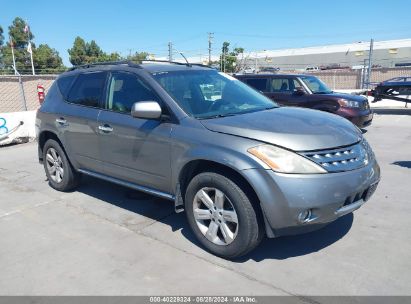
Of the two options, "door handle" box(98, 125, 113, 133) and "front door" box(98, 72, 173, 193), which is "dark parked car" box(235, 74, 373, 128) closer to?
"front door" box(98, 72, 173, 193)

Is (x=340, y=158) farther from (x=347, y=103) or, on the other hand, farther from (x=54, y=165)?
(x=347, y=103)

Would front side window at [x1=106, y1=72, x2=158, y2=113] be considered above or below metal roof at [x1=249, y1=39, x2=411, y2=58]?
below

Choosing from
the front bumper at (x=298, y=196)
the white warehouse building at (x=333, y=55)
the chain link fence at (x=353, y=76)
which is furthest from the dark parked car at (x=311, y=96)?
the white warehouse building at (x=333, y=55)

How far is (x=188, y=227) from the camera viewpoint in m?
4.18

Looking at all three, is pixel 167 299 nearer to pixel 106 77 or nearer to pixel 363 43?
pixel 106 77

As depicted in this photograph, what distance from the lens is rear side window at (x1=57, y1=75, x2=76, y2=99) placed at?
5278mm

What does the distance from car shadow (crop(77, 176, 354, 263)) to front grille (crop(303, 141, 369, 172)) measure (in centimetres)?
88

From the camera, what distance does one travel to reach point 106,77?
4.61 metres

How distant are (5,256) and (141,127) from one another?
1802 millimetres

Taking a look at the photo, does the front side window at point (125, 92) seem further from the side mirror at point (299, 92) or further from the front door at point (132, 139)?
the side mirror at point (299, 92)

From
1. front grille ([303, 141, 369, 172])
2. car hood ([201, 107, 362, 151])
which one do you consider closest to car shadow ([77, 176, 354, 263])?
front grille ([303, 141, 369, 172])

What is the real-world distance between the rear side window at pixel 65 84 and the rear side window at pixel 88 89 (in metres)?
0.11

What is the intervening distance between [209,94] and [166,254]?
175 cm

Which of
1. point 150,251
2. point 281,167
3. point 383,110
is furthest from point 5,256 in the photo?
point 383,110
